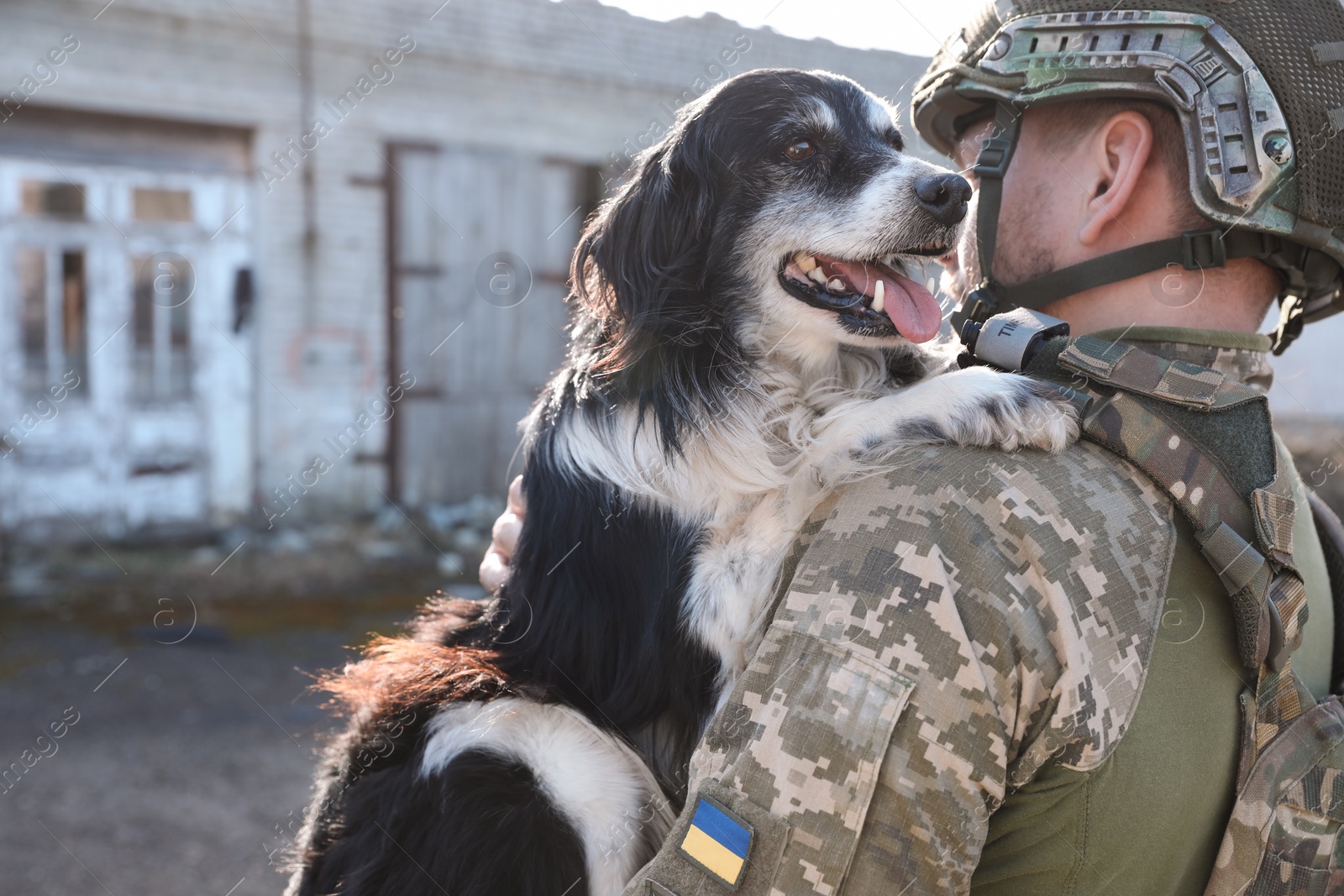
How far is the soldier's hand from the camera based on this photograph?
254 centimetres

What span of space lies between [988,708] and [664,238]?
1.37 m

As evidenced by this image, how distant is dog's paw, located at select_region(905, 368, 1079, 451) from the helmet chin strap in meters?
0.18

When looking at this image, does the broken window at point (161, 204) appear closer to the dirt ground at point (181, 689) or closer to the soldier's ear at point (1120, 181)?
the dirt ground at point (181, 689)

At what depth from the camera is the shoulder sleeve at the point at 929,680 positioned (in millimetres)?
1298

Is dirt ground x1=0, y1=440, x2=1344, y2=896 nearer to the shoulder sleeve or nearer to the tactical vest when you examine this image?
the tactical vest

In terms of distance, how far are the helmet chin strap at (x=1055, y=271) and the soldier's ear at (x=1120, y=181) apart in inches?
2.0

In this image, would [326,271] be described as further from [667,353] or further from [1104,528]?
[1104,528]

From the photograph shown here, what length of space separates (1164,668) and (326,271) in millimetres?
7718

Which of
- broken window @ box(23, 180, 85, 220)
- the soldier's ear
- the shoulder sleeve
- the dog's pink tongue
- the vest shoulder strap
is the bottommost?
the shoulder sleeve

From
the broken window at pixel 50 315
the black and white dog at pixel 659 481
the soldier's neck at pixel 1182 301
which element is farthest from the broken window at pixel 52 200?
the soldier's neck at pixel 1182 301

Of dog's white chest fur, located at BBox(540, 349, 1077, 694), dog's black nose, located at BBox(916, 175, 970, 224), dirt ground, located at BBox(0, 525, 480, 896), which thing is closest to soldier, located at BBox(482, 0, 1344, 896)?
dog's white chest fur, located at BBox(540, 349, 1077, 694)

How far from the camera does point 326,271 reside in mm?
8133

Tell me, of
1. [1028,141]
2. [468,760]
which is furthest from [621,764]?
[1028,141]

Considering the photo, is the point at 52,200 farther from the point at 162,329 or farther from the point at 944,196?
the point at 944,196
